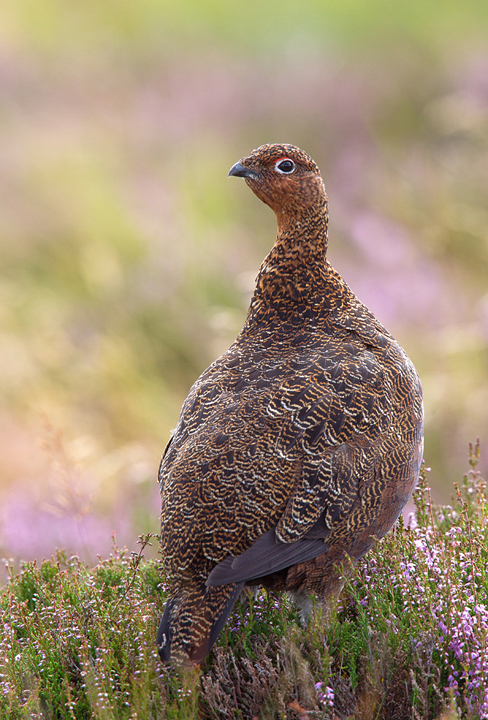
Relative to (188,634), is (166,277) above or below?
above

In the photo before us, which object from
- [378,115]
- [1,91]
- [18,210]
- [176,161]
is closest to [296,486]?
[18,210]

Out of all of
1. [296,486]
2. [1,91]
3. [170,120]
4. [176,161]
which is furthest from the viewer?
[1,91]

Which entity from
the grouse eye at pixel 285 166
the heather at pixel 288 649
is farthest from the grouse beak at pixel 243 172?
the heather at pixel 288 649

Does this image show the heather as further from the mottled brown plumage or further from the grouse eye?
the grouse eye

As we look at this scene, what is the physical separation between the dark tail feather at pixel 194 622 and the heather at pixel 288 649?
7 centimetres

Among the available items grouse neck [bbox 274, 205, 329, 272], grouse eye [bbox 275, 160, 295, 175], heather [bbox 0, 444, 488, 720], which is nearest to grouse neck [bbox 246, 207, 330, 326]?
grouse neck [bbox 274, 205, 329, 272]

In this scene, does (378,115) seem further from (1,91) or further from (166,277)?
(1,91)

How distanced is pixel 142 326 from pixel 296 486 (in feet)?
16.7

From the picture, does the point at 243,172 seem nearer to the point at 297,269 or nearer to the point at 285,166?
the point at 285,166

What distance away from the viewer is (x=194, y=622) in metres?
2.77

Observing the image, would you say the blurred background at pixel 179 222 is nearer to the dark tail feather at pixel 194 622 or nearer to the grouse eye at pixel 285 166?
the dark tail feather at pixel 194 622

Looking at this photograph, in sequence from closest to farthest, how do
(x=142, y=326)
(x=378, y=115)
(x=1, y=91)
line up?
(x=142, y=326), (x=378, y=115), (x=1, y=91)

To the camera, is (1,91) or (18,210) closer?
(18,210)

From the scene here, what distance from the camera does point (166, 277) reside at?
819 cm
